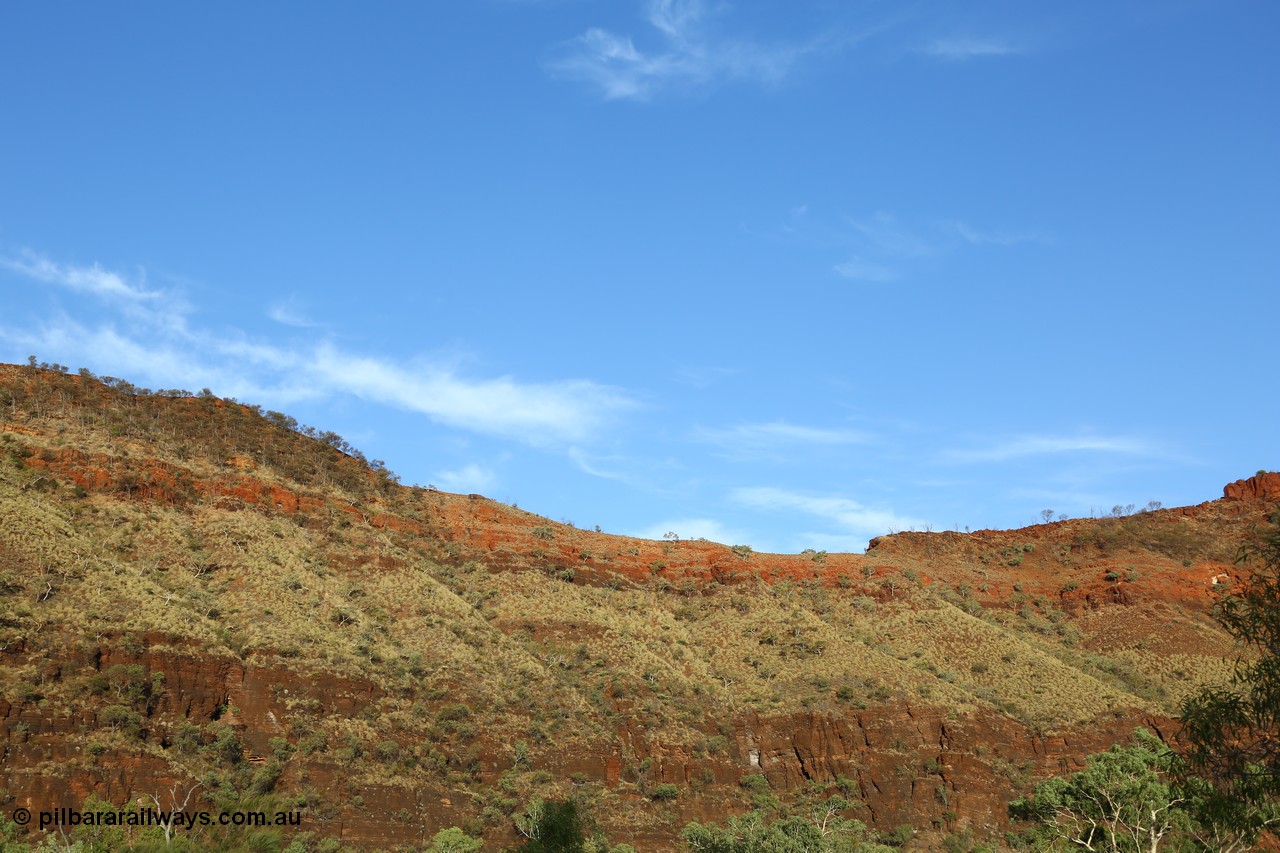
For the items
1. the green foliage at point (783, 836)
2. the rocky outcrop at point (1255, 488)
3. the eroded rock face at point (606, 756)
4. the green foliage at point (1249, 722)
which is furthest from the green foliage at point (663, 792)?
the rocky outcrop at point (1255, 488)

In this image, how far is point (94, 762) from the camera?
38250 millimetres

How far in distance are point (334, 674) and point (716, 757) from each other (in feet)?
62.2

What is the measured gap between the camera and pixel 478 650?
57531mm

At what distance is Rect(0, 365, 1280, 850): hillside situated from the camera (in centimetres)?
4297

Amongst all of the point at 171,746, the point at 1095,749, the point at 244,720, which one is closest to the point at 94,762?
the point at 171,746

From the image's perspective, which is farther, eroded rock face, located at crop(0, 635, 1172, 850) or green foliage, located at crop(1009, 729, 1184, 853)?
eroded rock face, located at crop(0, 635, 1172, 850)

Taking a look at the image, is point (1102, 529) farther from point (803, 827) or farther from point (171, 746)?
point (171, 746)

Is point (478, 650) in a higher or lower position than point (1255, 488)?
lower

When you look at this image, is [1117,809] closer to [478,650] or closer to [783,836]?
[783,836]

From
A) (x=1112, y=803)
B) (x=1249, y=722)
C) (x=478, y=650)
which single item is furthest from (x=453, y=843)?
(x=1249, y=722)

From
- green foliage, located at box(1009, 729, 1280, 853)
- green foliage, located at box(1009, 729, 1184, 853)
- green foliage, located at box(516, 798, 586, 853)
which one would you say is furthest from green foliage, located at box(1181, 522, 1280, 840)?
green foliage, located at box(516, 798, 586, 853)

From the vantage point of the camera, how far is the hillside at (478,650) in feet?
141

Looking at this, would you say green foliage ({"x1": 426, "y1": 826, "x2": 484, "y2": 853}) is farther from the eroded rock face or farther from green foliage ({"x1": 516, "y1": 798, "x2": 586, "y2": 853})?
green foliage ({"x1": 516, "y1": 798, "x2": 586, "y2": 853})

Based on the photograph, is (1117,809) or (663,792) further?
(663,792)
